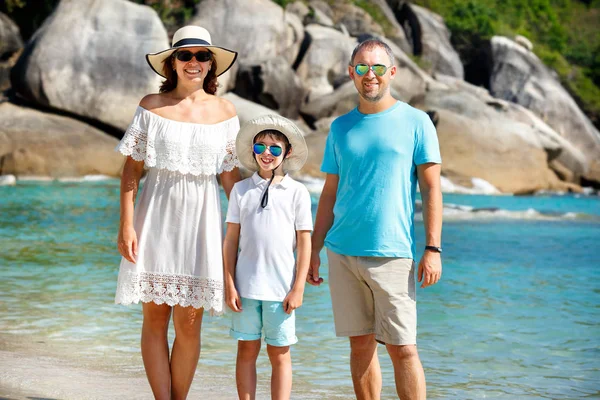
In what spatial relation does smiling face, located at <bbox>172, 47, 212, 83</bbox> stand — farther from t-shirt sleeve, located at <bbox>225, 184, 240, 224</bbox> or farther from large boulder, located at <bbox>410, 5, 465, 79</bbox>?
large boulder, located at <bbox>410, 5, 465, 79</bbox>

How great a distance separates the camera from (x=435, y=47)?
3194 centimetres

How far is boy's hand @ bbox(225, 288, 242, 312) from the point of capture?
3.69 m

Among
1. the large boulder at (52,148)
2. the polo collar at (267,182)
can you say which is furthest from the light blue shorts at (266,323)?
the large boulder at (52,148)

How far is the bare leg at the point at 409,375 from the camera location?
12.1 ft

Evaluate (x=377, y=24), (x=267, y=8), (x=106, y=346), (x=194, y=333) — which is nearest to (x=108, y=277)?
(x=106, y=346)

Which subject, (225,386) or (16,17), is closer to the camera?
(225,386)

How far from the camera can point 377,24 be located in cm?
3095

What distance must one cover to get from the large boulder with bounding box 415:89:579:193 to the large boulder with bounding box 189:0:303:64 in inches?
191

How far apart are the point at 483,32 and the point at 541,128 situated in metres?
8.76

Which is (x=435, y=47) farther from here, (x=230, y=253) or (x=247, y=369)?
(x=247, y=369)

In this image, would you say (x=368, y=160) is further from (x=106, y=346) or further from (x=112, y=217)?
(x=112, y=217)

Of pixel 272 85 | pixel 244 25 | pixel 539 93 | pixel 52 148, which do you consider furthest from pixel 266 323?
pixel 539 93

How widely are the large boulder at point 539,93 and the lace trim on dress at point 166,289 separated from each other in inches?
1038

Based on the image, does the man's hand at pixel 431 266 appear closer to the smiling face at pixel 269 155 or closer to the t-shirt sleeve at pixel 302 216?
the t-shirt sleeve at pixel 302 216
